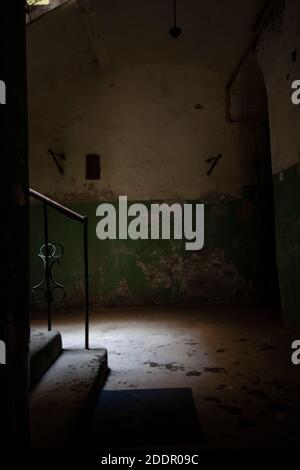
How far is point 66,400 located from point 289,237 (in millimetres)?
2763

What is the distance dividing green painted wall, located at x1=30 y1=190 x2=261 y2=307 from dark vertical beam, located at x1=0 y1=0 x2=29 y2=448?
440cm

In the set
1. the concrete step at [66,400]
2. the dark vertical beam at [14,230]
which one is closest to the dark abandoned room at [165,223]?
the concrete step at [66,400]

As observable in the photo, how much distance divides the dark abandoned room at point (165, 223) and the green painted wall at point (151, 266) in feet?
0.07

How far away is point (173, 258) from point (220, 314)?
117cm

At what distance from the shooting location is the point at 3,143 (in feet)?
3.27

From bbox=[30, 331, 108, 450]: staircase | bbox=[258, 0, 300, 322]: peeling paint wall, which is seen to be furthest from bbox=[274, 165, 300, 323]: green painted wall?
bbox=[30, 331, 108, 450]: staircase

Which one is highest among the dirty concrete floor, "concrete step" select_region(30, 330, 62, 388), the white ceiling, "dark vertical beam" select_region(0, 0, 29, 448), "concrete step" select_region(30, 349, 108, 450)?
the white ceiling

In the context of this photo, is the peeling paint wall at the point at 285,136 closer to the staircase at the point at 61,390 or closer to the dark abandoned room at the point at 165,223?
the dark abandoned room at the point at 165,223

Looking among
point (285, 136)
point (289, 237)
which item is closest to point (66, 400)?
point (289, 237)

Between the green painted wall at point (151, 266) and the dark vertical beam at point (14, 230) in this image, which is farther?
the green painted wall at point (151, 266)

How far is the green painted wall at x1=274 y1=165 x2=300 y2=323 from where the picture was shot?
3551mm

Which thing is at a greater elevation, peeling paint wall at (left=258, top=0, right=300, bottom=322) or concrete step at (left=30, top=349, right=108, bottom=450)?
peeling paint wall at (left=258, top=0, right=300, bottom=322)

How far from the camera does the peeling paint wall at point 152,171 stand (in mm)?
5531

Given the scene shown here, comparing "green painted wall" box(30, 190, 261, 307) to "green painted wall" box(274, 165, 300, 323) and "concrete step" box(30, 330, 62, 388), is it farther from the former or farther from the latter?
"concrete step" box(30, 330, 62, 388)
